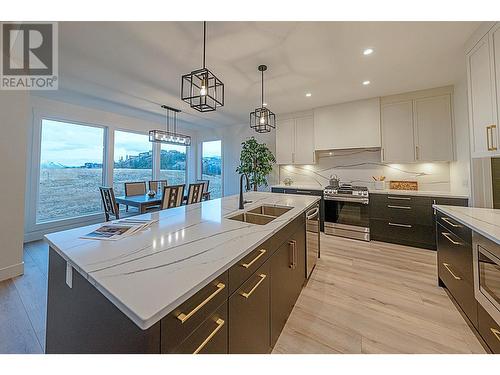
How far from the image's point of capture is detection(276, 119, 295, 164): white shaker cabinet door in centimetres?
460

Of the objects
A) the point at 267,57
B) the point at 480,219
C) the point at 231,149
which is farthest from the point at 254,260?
the point at 231,149

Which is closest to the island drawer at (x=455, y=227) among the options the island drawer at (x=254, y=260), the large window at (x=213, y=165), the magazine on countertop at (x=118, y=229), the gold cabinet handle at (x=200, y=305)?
the island drawer at (x=254, y=260)

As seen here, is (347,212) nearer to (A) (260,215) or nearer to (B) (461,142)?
(B) (461,142)

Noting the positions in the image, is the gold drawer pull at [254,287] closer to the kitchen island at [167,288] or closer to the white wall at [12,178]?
the kitchen island at [167,288]

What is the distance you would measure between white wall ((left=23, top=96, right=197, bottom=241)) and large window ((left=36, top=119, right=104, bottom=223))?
5.2 inches

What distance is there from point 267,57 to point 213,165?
14.2ft

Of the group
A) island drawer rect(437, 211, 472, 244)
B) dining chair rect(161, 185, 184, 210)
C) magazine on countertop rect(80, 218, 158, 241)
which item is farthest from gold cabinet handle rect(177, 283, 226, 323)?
dining chair rect(161, 185, 184, 210)

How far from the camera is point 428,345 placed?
1451 mm

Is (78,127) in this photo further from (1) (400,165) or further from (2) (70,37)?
(1) (400,165)

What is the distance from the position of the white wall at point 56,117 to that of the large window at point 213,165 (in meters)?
2.14

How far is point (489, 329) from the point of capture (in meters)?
1.31

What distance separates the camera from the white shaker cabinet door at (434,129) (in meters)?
3.15

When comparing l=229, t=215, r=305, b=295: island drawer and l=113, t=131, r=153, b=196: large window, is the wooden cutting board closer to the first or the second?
l=229, t=215, r=305, b=295: island drawer
